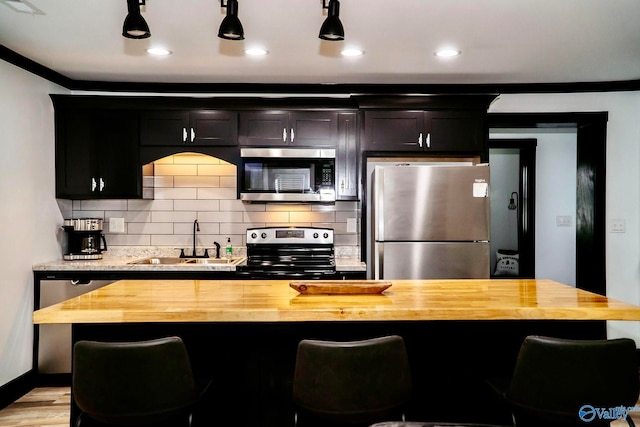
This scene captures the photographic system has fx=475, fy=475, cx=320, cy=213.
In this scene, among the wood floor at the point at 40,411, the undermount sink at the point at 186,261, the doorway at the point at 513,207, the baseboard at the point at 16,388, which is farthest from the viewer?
the doorway at the point at 513,207

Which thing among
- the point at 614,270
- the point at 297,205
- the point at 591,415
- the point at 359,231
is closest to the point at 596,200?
the point at 614,270

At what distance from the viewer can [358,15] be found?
2607 millimetres

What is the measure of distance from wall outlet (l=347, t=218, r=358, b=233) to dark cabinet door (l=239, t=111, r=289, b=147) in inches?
35.4

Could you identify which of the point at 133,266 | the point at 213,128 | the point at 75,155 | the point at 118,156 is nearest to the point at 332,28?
the point at 213,128

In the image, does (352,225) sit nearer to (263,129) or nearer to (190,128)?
(263,129)

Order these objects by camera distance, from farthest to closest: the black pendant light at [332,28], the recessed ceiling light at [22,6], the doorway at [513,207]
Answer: the doorway at [513,207]
the recessed ceiling light at [22,6]
the black pendant light at [332,28]

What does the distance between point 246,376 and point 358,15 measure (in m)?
1.95

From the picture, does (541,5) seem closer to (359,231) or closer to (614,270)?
(359,231)

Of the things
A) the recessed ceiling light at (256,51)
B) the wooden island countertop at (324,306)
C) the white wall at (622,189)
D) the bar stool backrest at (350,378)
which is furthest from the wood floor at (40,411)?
the recessed ceiling light at (256,51)

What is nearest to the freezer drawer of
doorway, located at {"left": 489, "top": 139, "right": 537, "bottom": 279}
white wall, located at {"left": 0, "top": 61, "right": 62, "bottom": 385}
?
doorway, located at {"left": 489, "top": 139, "right": 537, "bottom": 279}

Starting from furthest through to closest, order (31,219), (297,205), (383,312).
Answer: (297,205), (31,219), (383,312)

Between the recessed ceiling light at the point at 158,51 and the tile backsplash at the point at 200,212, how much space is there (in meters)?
1.09

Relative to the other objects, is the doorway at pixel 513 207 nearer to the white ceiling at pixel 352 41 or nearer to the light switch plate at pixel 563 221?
the light switch plate at pixel 563 221

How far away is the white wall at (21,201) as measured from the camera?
10.5 feet
